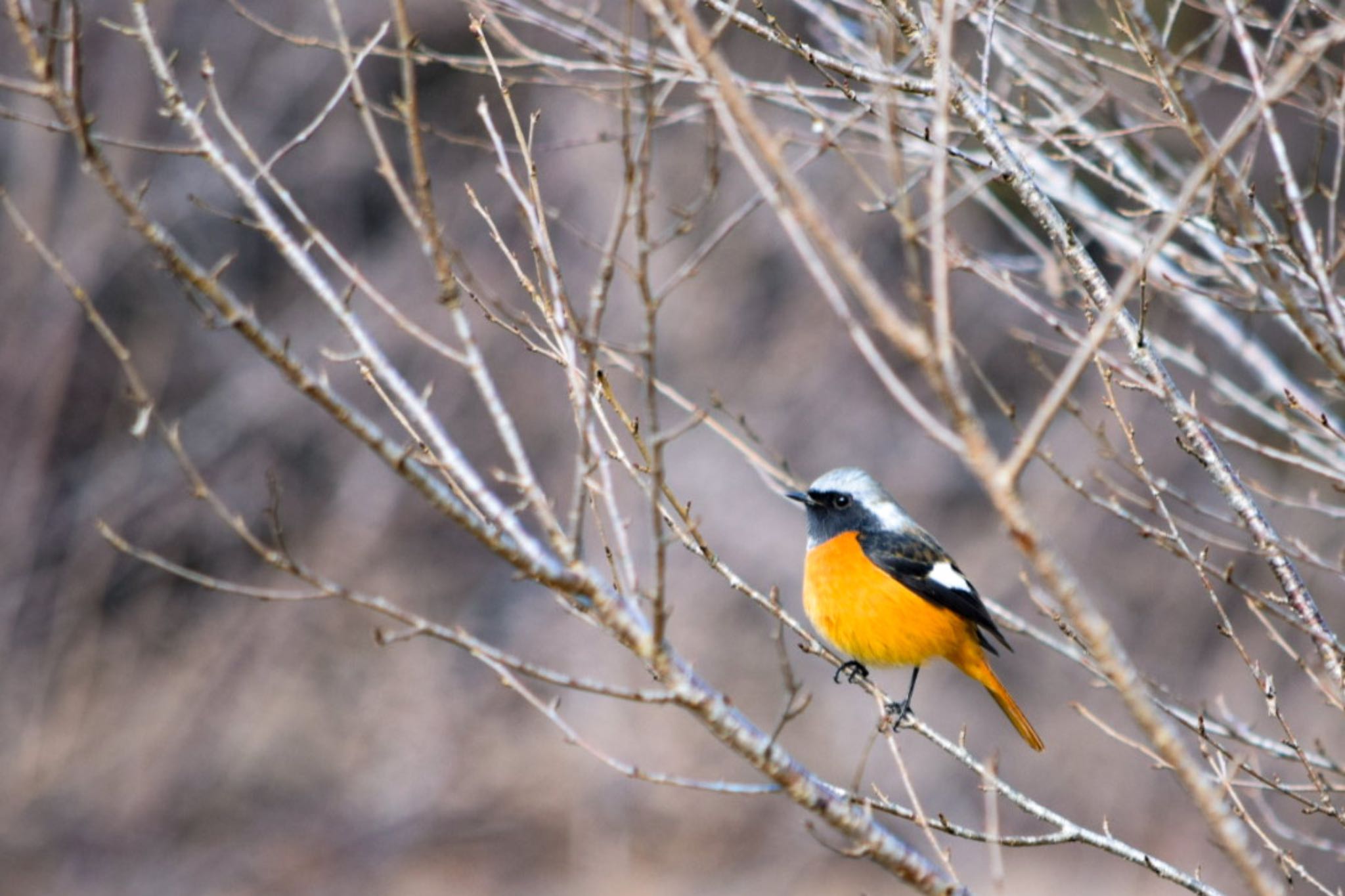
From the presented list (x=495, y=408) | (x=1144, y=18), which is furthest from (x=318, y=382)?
(x=1144, y=18)

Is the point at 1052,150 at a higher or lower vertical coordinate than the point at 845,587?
higher

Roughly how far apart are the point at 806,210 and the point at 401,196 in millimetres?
933

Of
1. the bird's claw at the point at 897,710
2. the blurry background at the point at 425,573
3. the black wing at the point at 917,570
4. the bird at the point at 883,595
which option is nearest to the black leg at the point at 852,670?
the bird at the point at 883,595

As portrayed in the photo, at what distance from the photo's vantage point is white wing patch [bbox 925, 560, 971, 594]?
520 cm

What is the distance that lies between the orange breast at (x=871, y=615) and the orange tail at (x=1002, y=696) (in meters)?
0.12

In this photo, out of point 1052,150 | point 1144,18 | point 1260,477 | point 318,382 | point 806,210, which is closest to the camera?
point 806,210

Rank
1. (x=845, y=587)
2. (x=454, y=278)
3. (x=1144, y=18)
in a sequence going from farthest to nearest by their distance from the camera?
1. (x=845, y=587)
2. (x=1144, y=18)
3. (x=454, y=278)

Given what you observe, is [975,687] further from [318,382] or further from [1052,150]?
[318,382]

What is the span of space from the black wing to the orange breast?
4 cm

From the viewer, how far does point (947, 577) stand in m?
5.30

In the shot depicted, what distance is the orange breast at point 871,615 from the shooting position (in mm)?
5047

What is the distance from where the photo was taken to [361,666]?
12.5 m

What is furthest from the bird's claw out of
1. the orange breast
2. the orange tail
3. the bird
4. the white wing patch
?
the white wing patch

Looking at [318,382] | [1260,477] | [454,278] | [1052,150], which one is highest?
[1260,477]
